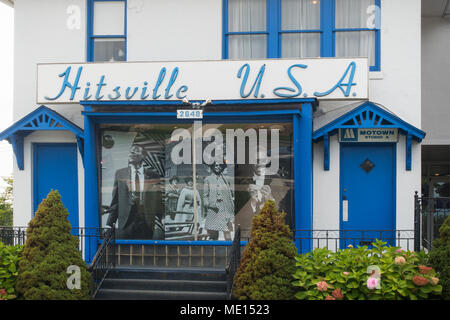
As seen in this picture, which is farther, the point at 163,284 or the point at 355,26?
the point at 355,26

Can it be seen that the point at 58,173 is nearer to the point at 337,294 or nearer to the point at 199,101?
the point at 199,101

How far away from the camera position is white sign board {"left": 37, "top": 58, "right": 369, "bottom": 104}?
8.65 meters

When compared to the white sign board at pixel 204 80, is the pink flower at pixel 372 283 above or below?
below

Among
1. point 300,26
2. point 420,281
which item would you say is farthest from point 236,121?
point 420,281

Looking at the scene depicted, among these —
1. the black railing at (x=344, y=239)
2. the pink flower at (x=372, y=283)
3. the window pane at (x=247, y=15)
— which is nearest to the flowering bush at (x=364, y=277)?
the pink flower at (x=372, y=283)

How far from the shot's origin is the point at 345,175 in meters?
9.44

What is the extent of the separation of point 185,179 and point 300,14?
173 inches

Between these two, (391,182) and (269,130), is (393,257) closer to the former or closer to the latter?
(391,182)

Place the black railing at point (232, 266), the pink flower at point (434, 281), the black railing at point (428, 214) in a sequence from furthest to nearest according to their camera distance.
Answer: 1. the black railing at point (428, 214)
2. the black railing at point (232, 266)
3. the pink flower at point (434, 281)

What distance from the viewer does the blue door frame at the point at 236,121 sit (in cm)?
858

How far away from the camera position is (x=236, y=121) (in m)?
9.08

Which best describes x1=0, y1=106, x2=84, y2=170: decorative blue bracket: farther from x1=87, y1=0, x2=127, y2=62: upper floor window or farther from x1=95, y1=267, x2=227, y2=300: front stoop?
x1=95, y1=267, x2=227, y2=300: front stoop

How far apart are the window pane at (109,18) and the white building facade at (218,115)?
0.03m

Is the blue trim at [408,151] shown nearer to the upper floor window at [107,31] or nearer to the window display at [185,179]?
the window display at [185,179]
